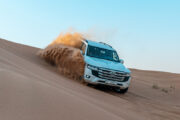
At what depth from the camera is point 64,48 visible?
37.4 feet

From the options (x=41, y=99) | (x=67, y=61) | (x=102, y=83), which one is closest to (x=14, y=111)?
(x=41, y=99)

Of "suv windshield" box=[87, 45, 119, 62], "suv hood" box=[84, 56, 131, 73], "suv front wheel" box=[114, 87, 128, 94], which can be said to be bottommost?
"suv front wheel" box=[114, 87, 128, 94]

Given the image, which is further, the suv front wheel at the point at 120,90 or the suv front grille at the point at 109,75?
the suv front wheel at the point at 120,90

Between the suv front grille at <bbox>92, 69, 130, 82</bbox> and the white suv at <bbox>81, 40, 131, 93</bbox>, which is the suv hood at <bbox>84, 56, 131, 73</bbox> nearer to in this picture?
the white suv at <bbox>81, 40, 131, 93</bbox>

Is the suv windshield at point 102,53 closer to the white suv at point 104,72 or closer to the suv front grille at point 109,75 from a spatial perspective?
the white suv at point 104,72

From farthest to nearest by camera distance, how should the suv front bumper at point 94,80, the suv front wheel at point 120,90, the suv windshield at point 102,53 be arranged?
the suv windshield at point 102,53
the suv front wheel at point 120,90
the suv front bumper at point 94,80

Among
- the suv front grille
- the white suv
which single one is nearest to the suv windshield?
the white suv

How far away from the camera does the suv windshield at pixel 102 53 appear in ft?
33.1

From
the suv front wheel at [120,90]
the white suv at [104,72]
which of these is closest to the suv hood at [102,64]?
the white suv at [104,72]

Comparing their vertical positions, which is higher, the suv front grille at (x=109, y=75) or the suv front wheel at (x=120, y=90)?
the suv front grille at (x=109, y=75)

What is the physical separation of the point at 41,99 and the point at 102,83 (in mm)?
5571

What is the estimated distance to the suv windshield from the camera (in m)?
10.1

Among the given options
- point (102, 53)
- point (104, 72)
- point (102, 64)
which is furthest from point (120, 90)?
point (102, 53)

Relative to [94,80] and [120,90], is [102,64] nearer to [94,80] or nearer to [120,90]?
[94,80]
